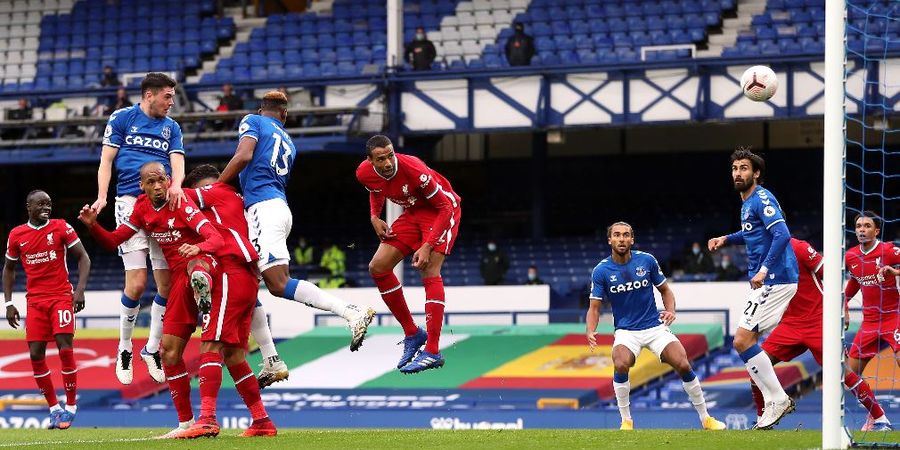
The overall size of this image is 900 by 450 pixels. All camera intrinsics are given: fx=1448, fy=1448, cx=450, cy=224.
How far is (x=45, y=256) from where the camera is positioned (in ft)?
48.9

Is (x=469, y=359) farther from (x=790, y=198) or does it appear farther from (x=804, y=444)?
(x=804, y=444)

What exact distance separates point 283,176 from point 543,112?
1499 centimetres

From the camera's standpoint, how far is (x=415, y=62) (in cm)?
2722

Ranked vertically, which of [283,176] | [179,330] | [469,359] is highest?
[283,176]

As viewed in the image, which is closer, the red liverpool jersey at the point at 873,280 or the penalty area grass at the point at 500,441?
the penalty area grass at the point at 500,441

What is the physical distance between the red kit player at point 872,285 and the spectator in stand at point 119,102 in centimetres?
1630

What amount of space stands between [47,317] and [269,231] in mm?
4664

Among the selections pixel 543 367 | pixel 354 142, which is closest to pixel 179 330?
pixel 543 367

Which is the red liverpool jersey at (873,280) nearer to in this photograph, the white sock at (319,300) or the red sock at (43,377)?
the white sock at (319,300)

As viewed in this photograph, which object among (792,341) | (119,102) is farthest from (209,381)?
(119,102)

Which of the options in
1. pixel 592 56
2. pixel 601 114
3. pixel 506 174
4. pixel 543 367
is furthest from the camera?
pixel 506 174

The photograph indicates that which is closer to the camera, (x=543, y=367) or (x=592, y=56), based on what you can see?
(x=543, y=367)

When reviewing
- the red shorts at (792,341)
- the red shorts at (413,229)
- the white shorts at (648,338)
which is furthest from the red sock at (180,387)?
the red shorts at (792,341)

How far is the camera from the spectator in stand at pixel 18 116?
93.7 feet
